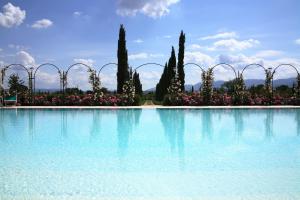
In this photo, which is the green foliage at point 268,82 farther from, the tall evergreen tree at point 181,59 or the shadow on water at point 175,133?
the shadow on water at point 175,133

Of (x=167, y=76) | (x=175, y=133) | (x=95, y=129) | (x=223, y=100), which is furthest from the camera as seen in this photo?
(x=167, y=76)

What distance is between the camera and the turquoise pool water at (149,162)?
17.4 feet

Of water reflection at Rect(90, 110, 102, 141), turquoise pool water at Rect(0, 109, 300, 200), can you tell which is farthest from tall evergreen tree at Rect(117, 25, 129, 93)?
turquoise pool water at Rect(0, 109, 300, 200)

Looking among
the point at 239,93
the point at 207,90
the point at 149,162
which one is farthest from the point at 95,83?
the point at 149,162

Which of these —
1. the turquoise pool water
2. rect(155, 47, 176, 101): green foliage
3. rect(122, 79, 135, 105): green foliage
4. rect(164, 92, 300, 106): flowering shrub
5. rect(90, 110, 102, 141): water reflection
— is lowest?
the turquoise pool water

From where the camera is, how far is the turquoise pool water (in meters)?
5.32

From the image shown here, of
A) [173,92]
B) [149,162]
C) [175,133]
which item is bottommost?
[149,162]

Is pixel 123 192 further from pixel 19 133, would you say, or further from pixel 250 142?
pixel 19 133

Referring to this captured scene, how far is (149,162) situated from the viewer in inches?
284

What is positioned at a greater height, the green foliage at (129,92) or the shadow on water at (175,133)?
the green foliage at (129,92)

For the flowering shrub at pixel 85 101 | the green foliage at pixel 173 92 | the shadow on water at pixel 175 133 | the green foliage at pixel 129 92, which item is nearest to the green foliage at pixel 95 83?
the flowering shrub at pixel 85 101

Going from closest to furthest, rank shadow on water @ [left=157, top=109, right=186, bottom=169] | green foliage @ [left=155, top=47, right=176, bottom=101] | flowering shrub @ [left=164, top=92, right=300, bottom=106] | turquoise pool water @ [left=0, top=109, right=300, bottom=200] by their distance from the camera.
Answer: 1. turquoise pool water @ [left=0, top=109, right=300, bottom=200]
2. shadow on water @ [left=157, top=109, right=186, bottom=169]
3. flowering shrub @ [left=164, top=92, right=300, bottom=106]
4. green foliage @ [left=155, top=47, right=176, bottom=101]

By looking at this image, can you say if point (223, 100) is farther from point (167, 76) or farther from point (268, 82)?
point (167, 76)

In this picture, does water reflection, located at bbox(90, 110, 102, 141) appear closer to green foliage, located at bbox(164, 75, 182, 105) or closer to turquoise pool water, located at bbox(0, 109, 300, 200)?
turquoise pool water, located at bbox(0, 109, 300, 200)
